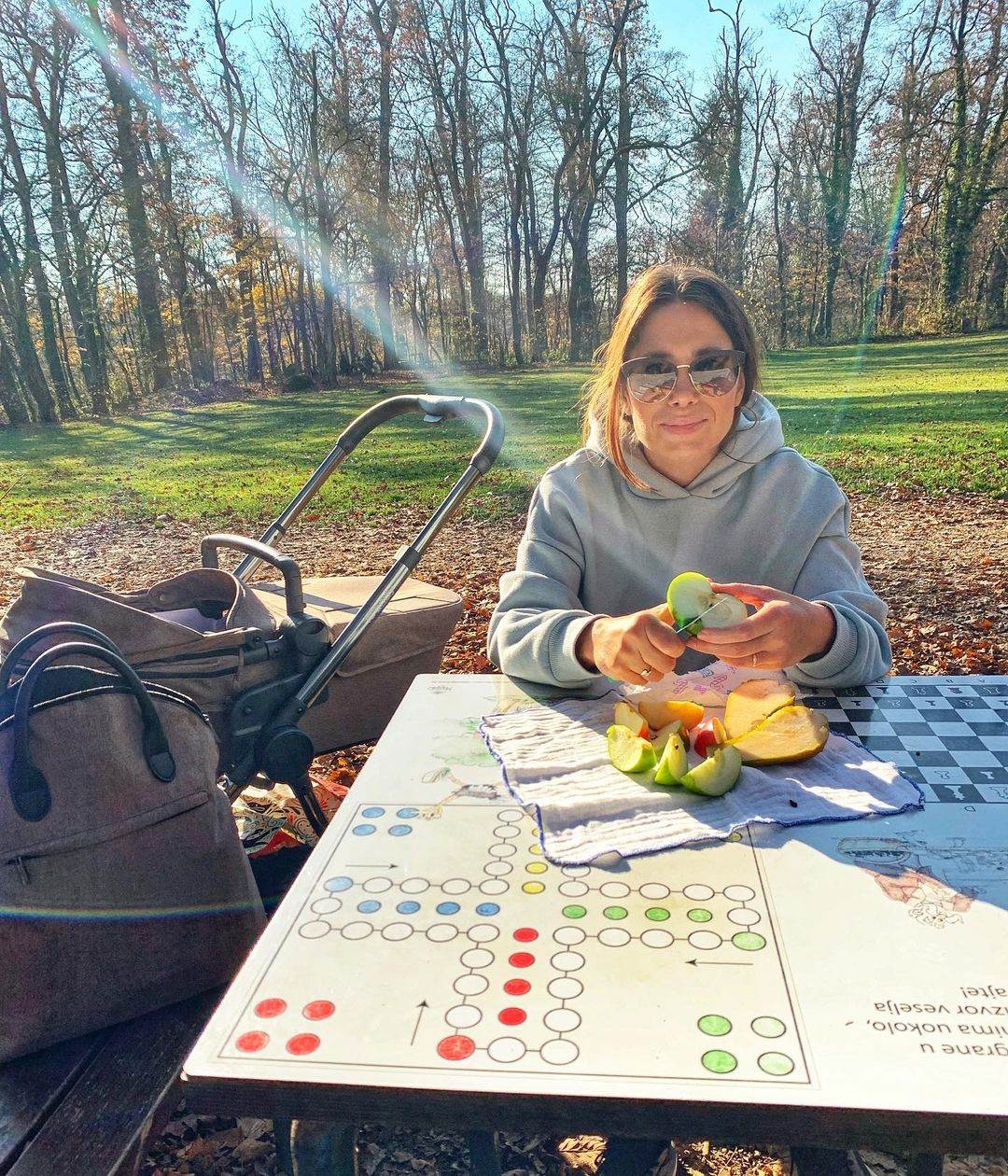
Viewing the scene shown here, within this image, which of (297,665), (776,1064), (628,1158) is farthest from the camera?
(297,665)

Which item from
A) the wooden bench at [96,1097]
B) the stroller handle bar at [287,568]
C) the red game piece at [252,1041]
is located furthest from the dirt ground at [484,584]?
the stroller handle bar at [287,568]

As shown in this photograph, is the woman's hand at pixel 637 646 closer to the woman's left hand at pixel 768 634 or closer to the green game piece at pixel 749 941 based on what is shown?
the woman's left hand at pixel 768 634

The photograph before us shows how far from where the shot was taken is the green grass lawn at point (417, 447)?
353 inches

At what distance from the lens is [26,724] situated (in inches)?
56.4

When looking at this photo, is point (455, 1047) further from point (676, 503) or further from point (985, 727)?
point (676, 503)

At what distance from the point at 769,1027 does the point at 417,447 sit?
39.7ft

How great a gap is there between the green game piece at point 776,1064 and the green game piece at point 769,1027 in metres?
0.03

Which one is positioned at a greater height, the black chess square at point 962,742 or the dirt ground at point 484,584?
the black chess square at point 962,742

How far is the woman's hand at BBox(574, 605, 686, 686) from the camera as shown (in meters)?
1.55

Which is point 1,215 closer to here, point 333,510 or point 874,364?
point 333,510

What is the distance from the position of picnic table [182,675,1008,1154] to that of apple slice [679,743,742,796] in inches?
4.2

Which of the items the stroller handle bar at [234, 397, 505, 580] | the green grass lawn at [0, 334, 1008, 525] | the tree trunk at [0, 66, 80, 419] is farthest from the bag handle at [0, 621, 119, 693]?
the tree trunk at [0, 66, 80, 419]

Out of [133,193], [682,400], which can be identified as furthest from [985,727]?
[133,193]

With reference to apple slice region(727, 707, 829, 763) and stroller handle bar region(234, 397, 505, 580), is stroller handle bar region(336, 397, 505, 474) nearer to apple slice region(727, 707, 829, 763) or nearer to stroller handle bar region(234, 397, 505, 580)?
stroller handle bar region(234, 397, 505, 580)
